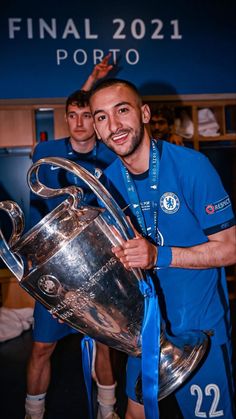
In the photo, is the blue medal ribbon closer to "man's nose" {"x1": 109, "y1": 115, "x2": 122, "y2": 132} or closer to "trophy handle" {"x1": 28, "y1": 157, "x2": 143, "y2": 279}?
"trophy handle" {"x1": 28, "y1": 157, "x2": 143, "y2": 279}

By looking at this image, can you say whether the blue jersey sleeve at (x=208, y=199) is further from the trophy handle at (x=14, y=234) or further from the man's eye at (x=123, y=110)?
the trophy handle at (x=14, y=234)

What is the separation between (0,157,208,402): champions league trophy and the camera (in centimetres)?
101

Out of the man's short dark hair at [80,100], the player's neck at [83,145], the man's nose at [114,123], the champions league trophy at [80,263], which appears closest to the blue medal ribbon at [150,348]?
the champions league trophy at [80,263]

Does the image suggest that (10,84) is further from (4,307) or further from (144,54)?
(4,307)

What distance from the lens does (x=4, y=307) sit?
378 centimetres

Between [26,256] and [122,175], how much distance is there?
46 cm

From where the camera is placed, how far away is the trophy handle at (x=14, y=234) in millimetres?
1094

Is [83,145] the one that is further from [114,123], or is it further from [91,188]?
[91,188]

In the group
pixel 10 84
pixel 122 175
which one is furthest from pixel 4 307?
pixel 122 175

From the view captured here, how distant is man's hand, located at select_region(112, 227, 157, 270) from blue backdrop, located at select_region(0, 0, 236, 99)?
2.37 metres

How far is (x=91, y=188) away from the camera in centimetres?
99

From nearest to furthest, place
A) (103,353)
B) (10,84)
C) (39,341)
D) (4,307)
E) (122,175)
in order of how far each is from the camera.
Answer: (122,175) < (39,341) < (103,353) < (10,84) < (4,307)

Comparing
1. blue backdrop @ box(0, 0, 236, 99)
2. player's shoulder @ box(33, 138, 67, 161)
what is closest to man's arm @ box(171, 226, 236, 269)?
player's shoulder @ box(33, 138, 67, 161)

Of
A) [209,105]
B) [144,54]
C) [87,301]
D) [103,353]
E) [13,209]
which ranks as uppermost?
[144,54]
